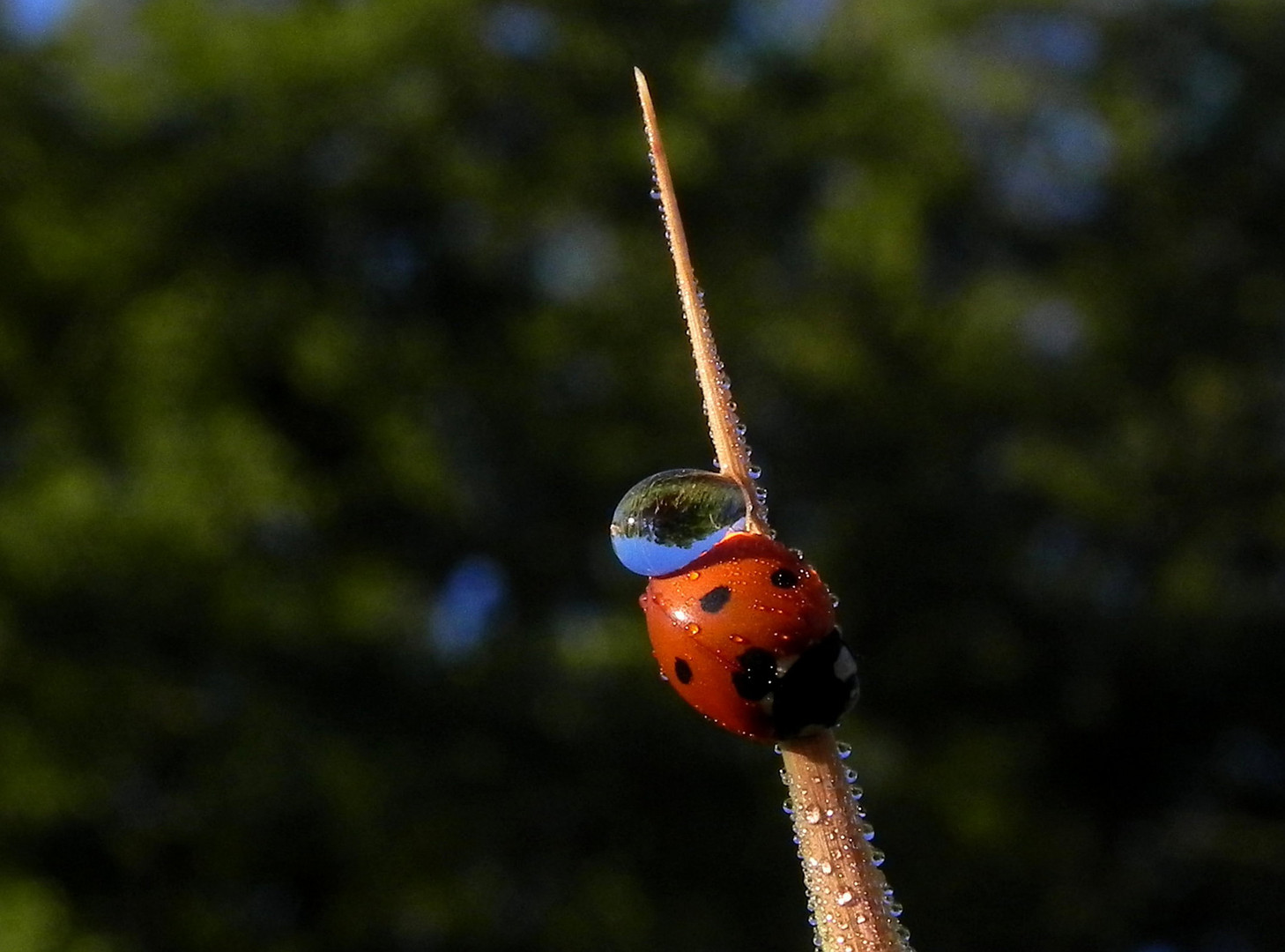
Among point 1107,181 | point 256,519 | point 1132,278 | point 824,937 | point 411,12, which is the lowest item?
point 824,937

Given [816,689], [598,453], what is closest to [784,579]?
[816,689]

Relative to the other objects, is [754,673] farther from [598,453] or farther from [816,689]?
[598,453]

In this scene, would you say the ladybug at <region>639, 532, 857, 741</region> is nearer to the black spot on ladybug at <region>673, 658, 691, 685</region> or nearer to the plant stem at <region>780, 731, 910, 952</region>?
the black spot on ladybug at <region>673, 658, 691, 685</region>

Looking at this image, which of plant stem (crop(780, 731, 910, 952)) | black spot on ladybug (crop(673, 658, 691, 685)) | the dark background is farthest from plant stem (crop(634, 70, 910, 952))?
the dark background

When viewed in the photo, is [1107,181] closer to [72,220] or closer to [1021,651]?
[1021,651]

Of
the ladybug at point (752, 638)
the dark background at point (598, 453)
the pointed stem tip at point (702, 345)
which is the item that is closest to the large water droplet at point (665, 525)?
the ladybug at point (752, 638)

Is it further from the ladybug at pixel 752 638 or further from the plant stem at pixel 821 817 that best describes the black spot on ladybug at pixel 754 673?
the plant stem at pixel 821 817

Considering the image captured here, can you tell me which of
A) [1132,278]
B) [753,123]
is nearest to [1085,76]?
[1132,278]
